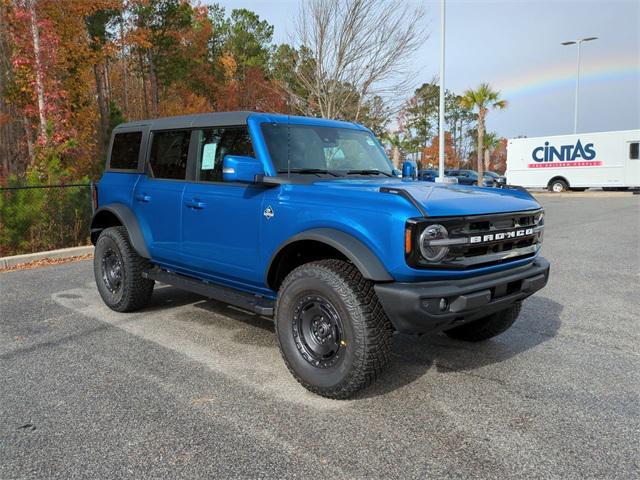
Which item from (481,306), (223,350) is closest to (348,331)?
(481,306)

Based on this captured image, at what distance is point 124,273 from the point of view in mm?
5191

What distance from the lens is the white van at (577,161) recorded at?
25.0 metres

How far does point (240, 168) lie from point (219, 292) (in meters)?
1.18

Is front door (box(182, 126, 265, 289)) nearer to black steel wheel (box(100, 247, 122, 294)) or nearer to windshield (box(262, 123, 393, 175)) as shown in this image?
windshield (box(262, 123, 393, 175))

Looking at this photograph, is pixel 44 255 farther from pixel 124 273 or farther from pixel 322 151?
pixel 322 151

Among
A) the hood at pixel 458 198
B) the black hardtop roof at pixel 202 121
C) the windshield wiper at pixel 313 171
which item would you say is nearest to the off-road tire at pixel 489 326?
the hood at pixel 458 198

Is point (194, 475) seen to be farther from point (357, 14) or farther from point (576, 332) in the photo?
point (357, 14)

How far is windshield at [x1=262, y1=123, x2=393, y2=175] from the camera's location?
13.1 ft

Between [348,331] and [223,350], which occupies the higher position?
[348,331]

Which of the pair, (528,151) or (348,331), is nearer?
(348,331)

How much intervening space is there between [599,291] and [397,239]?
15.1 feet

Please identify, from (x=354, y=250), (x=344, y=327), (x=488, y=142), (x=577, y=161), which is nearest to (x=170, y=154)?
(x=354, y=250)

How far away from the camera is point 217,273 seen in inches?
170

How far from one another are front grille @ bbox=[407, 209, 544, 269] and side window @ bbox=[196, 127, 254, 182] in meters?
1.70
